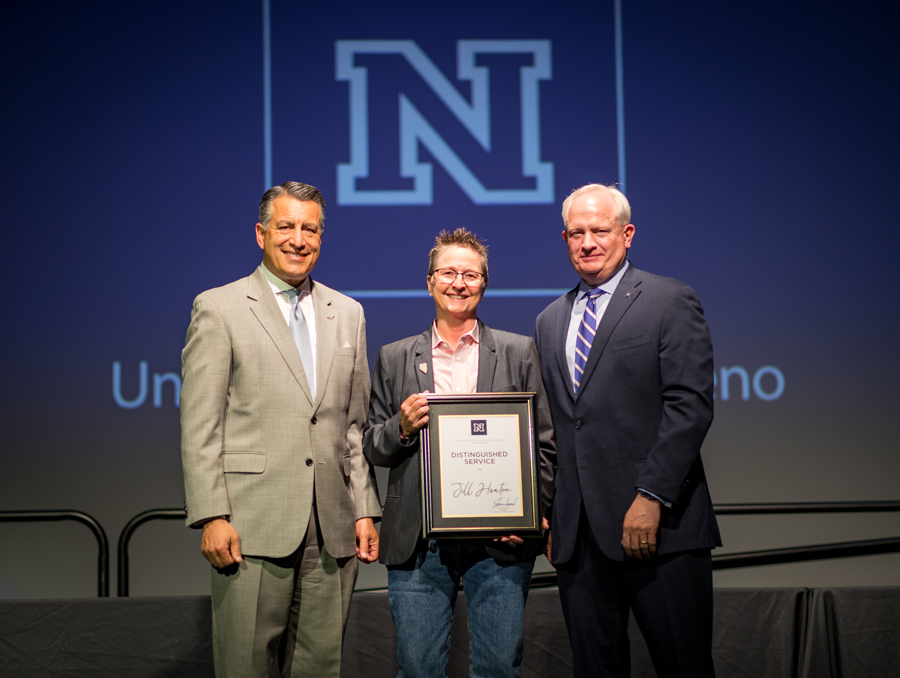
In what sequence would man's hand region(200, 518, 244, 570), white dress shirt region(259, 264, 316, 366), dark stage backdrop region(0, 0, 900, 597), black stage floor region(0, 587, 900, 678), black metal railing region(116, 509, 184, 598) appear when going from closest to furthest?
man's hand region(200, 518, 244, 570), white dress shirt region(259, 264, 316, 366), black stage floor region(0, 587, 900, 678), black metal railing region(116, 509, 184, 598), dark stage backdrop region(0, 0, 900, 597)

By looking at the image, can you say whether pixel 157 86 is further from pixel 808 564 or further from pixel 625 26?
pixel 808 564

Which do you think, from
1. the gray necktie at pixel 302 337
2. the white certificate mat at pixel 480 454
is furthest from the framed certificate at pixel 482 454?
the gray necktie at pixel 302 337

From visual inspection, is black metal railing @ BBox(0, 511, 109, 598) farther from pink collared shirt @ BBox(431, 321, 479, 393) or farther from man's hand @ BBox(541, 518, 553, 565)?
man's hand @ BBox(541, 518, 553, 565)

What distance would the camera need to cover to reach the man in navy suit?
1.88m

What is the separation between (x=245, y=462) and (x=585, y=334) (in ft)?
3.21

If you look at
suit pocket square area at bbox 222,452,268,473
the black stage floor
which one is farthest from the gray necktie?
the black stage floor

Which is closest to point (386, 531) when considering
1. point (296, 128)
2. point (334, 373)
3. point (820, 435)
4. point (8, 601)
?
point (334, 373)

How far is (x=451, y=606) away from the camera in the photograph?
2008 millimetres

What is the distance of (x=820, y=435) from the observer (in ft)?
11.3

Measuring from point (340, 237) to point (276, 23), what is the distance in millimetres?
1061

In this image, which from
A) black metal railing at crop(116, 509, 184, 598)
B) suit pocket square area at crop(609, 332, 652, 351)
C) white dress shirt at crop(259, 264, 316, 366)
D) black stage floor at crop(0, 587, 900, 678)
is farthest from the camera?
black metal railing at crop(116, 509, 184, 598)

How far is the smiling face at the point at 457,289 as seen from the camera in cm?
207

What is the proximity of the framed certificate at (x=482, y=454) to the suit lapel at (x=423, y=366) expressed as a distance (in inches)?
5.5

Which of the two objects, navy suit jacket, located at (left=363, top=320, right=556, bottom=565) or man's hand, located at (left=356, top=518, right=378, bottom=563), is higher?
navy suit jacket, located at (left=363, top=320, right=556, bottom=565)
